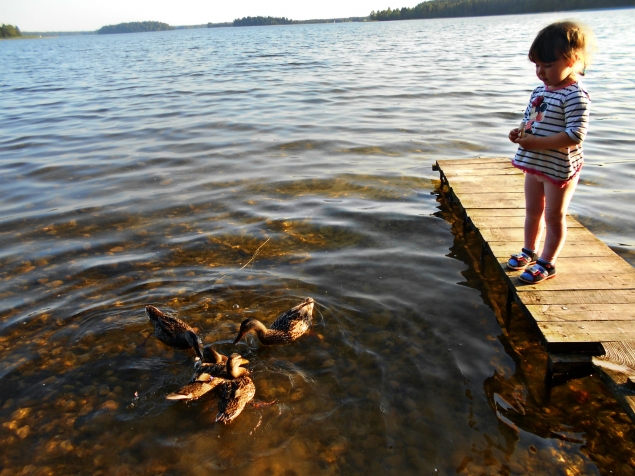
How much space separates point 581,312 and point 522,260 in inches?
39.4

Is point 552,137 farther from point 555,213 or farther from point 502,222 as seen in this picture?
point 502,222

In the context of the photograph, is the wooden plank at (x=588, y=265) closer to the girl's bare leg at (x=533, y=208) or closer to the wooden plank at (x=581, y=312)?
the girl's bare leg at (x=533, y=208)

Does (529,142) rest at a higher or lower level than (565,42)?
lower

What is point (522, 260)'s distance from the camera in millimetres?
5668

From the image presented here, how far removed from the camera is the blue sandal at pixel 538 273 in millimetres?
5348

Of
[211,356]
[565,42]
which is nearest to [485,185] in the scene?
[565,42]

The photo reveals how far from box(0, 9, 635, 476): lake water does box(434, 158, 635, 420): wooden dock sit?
2.41ft

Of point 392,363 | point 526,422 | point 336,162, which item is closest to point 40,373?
point 392,363

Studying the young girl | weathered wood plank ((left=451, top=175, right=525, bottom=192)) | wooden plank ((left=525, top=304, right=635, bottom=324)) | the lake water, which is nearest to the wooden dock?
wooden plank ((left=525, top=304, right=635, bottom=324))

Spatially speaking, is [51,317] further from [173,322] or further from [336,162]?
[336,162]

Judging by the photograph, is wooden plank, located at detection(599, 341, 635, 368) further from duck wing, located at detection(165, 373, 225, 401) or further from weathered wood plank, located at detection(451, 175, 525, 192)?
weathered wood plank, located at detection(451, 175, 525, 192)

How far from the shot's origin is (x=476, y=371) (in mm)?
5234

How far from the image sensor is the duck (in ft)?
15.7

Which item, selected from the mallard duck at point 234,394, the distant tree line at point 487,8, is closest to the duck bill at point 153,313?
the mallard duck at point 234,394
